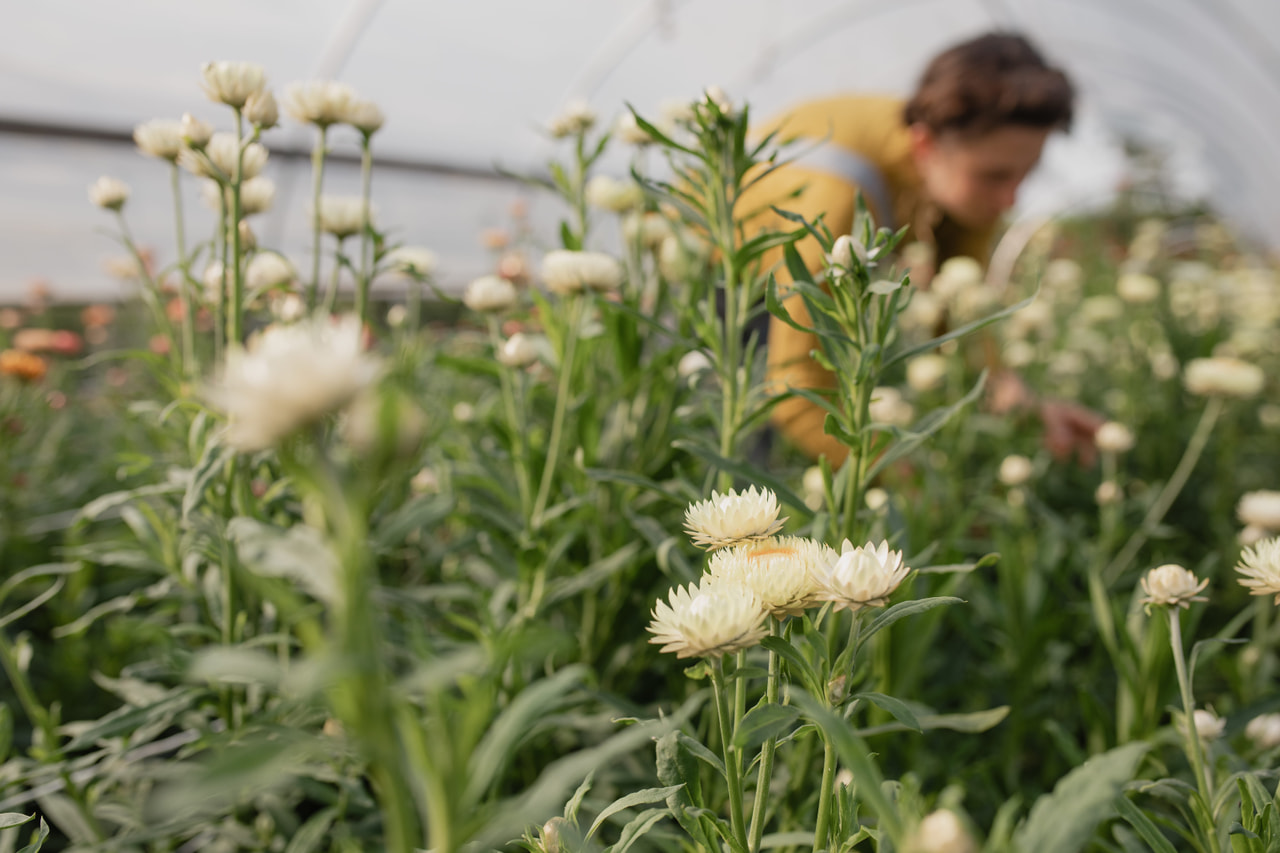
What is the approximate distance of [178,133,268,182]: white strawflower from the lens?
2.87 feet

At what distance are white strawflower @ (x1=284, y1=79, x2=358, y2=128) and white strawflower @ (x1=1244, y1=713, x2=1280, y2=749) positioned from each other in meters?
1.23

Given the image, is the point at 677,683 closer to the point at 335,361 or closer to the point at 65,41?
the point at 335,361

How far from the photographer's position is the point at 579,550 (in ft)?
3.90

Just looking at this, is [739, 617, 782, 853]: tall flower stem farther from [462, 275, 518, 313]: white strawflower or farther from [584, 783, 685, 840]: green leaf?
[462, 275, 518, 313]: white strawflower

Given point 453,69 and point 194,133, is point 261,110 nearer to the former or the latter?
point 194,133

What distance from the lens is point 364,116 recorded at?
98 cm

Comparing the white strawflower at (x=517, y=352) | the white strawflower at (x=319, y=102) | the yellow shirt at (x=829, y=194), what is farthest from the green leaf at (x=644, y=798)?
the yellow shirt at (x=829, y=194)

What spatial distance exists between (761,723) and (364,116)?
0.86 m

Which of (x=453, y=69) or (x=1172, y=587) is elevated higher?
(x=453, y=69)

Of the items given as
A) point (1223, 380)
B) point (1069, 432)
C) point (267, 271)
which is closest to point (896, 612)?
point (267, 271)

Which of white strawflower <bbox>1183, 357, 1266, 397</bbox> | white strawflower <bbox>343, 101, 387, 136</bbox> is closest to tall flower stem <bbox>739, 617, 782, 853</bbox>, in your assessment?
white strawflower <bbox>343, 101, 387, 136</bbox>

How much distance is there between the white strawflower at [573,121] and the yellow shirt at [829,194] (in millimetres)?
327

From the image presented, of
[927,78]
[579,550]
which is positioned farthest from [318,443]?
[927,78]

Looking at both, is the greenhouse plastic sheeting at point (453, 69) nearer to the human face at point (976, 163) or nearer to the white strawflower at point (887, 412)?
the human face at point (976, 163)
